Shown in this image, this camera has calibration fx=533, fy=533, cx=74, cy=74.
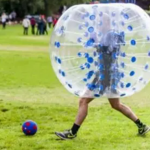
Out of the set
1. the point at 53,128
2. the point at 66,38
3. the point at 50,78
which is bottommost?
the point at 50,78

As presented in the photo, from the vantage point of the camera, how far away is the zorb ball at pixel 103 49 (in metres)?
7.12

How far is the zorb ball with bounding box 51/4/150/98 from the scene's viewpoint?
7.12 m

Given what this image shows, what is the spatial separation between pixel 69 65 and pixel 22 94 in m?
4.72

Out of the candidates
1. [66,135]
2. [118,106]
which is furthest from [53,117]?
[118,106]

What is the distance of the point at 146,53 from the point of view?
24.1 ft

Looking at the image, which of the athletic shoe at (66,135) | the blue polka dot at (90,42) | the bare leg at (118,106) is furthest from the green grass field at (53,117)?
the blue polka dot at (90,42)

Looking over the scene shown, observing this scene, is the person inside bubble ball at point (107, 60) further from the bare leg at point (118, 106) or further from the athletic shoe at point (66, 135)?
the athletic shoe at point (66, 135)

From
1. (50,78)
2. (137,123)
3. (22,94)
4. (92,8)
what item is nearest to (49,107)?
(22,94)

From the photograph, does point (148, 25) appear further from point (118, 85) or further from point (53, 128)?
point (53, 128)

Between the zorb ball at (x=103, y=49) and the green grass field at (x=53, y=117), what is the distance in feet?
2.29

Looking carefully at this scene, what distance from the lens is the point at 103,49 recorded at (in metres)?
7.11

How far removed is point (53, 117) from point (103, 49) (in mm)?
2467

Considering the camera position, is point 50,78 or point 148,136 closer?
point 148,136

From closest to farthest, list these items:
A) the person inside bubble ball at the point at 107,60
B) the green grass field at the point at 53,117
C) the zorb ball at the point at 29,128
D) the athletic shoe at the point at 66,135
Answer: the person inside bubble ball at the point at 107,60
the green grass field at the point at 53,117
the athletic shoe at the point at 66,135
the zorb ball at the point at 29,128
